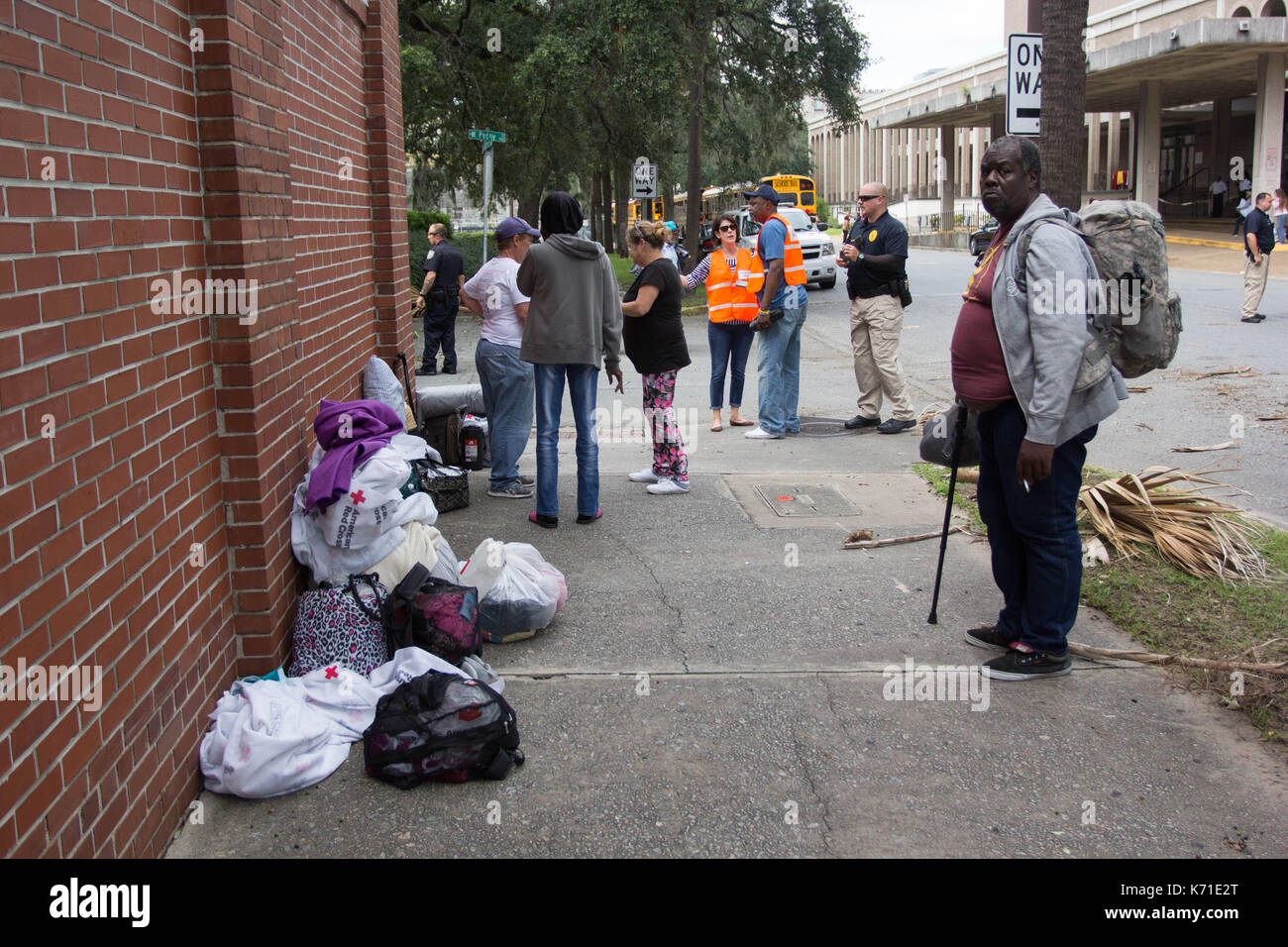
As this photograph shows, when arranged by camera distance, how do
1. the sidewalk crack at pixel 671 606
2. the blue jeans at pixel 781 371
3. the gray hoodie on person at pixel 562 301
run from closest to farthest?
the sidewalk crack at pixel 671 606 < the gray hoodie on person at pixel 562 301 < the blue jeans at pixel 781 371

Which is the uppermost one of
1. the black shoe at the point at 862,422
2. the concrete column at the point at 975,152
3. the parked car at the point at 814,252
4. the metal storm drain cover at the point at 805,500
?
the concrete column at the point at 975,152

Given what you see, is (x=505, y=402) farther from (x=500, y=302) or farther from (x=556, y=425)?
(x=556, y=425)

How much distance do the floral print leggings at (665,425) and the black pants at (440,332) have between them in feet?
24.9

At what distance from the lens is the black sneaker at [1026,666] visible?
4.48 metres

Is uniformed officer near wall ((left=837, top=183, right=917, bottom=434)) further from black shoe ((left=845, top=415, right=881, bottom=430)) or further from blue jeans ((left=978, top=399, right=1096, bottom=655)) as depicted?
blue jeans ((left=978, top=399, right=1096, bottom=655))

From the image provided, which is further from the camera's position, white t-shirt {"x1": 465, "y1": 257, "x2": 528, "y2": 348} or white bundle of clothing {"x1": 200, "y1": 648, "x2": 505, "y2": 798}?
white t-shirt {"x1": 465, "y1": 257, "x2": 528, "y2": 348}

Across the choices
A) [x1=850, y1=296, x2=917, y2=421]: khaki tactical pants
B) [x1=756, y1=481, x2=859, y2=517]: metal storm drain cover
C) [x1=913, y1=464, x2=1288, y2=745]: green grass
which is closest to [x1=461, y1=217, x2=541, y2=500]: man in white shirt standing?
[x1=756, y1=481, x2=859, y2=517]: metal storm drain cover

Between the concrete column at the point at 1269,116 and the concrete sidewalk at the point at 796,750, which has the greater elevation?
the concrete column at the point at 1269,116

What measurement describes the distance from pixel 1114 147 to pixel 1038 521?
62.1 metres

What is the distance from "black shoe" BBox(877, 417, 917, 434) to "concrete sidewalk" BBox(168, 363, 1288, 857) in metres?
3.63

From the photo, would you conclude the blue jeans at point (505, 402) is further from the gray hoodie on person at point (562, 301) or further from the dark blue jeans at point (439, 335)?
the dark blue jeans at point (439, 335)

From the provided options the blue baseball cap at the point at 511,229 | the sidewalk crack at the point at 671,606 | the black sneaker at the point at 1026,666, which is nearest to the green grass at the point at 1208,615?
the black sneaker at the point at 1026,666
